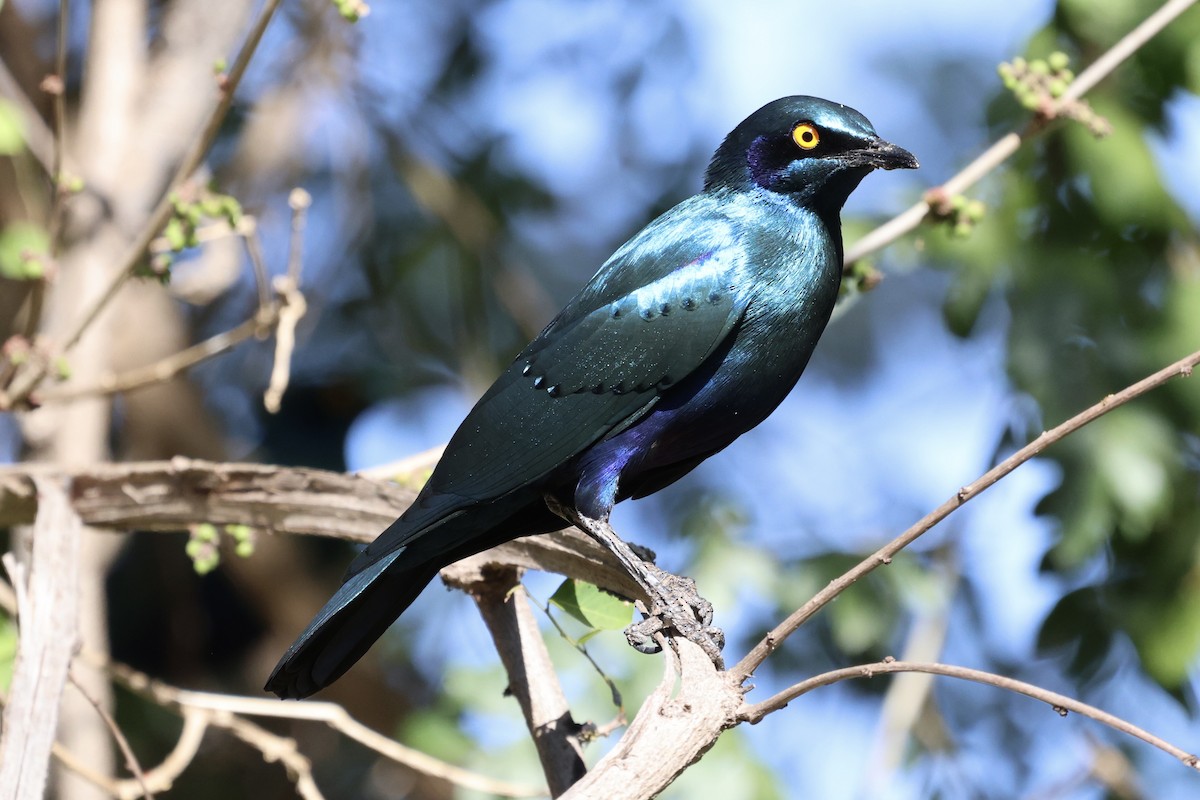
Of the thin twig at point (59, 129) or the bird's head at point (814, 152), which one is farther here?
the thin twig at point (59, 129)

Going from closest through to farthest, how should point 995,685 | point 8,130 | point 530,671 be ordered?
point 995,685, point 530,671, point 8,130

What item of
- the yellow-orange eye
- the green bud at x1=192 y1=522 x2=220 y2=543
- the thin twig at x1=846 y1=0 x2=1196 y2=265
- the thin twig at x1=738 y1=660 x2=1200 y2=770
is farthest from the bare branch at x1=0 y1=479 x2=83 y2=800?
the thin twig at x1=846 y1=0 x2=1196 y2=265

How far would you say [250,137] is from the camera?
18.3ft

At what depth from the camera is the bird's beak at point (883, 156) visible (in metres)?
2.87

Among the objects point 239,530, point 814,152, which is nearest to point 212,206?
point 239,530

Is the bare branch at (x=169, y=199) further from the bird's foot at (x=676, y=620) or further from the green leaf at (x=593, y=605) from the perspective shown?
the bird's foot at (x=676, y=620)

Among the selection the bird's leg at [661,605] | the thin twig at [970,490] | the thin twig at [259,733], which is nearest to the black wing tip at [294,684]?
the thin twig at [259,733]

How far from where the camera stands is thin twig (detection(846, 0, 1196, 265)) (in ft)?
10.3

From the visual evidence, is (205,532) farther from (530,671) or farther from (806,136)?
(806,136)

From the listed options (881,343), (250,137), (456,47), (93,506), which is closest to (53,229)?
(93,506)

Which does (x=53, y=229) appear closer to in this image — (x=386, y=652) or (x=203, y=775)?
(x=386, y=652)

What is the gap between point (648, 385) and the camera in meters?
2.77

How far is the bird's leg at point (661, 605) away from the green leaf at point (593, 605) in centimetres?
3

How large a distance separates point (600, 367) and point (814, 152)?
2.13 feet
